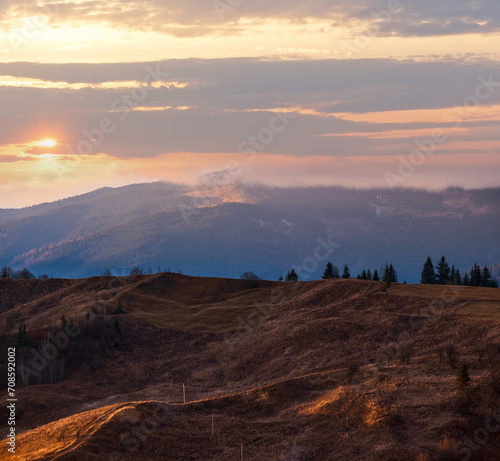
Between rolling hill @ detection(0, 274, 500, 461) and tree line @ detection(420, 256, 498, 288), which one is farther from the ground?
tree line @ detection(420, 256, 498, 288)

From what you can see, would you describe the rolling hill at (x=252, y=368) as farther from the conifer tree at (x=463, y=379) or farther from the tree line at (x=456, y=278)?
the tree line at (x=456, y=278)

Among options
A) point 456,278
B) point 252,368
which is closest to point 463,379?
point 252,368

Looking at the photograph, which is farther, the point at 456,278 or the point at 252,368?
the point at 456,278

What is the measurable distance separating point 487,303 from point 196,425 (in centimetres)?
4515

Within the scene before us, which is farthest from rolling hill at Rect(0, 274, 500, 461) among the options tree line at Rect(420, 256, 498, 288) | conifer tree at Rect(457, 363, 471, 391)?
tree line at Rect(420, 256, 498, 288)

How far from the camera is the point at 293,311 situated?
102938mm

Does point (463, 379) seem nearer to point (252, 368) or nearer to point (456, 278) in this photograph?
point (252, 368)

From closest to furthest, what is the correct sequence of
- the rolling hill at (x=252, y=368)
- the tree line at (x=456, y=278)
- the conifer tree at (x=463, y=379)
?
the rolling hill at (x=252, y=368), the conifer tree at (x=463, y=379), the tree line at (x=456, y=278)

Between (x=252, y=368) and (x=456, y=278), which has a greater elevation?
(x=456, y=278)

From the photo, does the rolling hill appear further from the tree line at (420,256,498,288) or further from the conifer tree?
the tree line at (420,256,498,288)

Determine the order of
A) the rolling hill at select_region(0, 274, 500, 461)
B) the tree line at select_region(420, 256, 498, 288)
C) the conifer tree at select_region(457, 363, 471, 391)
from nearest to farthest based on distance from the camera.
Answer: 1. the rolling hill at select_region(0, 274, 500, 461)
2. the conifer tree at select_region(457, 363, 471, 391)
3. the tree line at select_region(420, 256, 498, 288)

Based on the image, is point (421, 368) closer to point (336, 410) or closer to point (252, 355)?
point (336, 410)

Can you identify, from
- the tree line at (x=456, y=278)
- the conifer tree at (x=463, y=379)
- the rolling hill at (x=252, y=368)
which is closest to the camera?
the rolling hill at (x=252, y=368)

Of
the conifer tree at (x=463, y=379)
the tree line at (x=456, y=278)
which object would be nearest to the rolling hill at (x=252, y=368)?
the conifer tree at (x=463, y=379)
